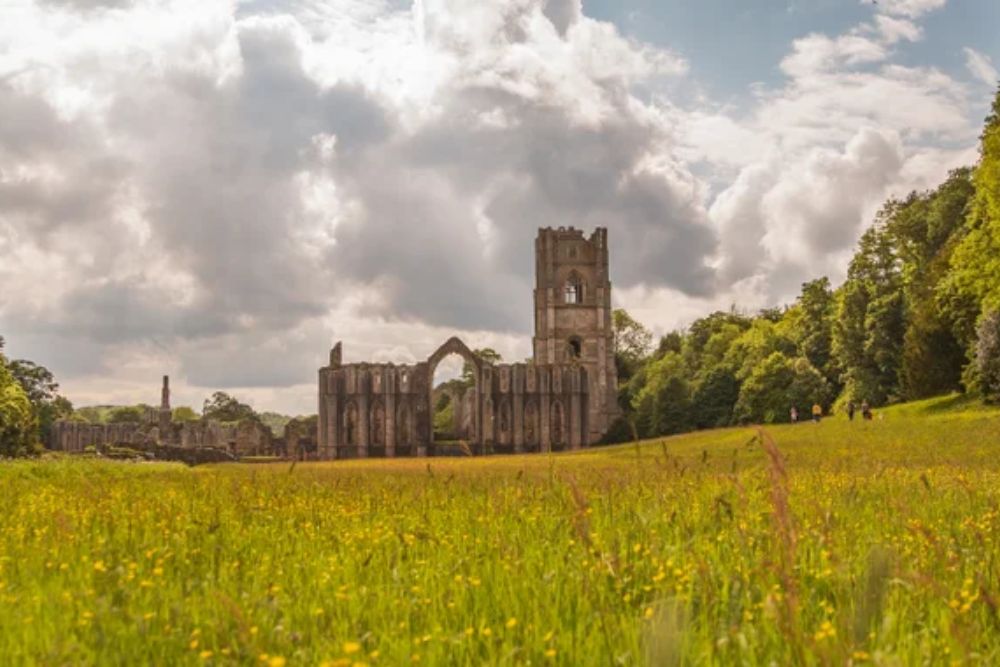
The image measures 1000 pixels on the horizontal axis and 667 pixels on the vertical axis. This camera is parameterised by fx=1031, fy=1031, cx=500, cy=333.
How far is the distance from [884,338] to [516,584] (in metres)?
67.4

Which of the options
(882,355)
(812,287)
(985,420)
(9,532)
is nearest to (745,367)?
(812,287)

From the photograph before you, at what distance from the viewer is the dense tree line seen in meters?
49.1

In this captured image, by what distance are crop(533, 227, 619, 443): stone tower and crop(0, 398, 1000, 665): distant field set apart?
94.2 m

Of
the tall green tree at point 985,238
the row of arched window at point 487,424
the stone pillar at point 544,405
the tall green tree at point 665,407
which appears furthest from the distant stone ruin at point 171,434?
the tall green tree at point 985,238

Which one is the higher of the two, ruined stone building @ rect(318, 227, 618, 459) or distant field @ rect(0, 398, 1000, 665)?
ruined stone building @ rect(318, 227, 618, 459)

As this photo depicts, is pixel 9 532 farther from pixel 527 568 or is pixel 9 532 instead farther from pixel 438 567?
pixel 527 568

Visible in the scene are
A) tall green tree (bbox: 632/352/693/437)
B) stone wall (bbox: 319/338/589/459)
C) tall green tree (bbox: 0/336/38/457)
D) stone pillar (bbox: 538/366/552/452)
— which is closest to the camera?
tall green tree (bbox: 0/336/38/457)

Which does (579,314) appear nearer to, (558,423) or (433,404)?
(558,423)

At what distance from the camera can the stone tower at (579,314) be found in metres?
104

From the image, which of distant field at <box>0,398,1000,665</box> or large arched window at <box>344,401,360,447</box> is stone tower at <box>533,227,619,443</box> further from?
distant field at <box>0,398,1000,665</box>

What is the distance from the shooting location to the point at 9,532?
827 cm

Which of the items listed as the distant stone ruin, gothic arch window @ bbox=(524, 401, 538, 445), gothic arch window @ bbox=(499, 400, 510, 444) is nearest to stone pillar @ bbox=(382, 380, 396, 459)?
gothic arch window @ bbox=(499, 400, 510, 444)

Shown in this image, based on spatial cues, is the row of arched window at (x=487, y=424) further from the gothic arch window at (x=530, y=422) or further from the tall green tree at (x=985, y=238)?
the tall green tree at (x=985, y=238)

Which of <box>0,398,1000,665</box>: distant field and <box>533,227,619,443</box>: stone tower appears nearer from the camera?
<box>0,398,1000,665</box>: distant field
